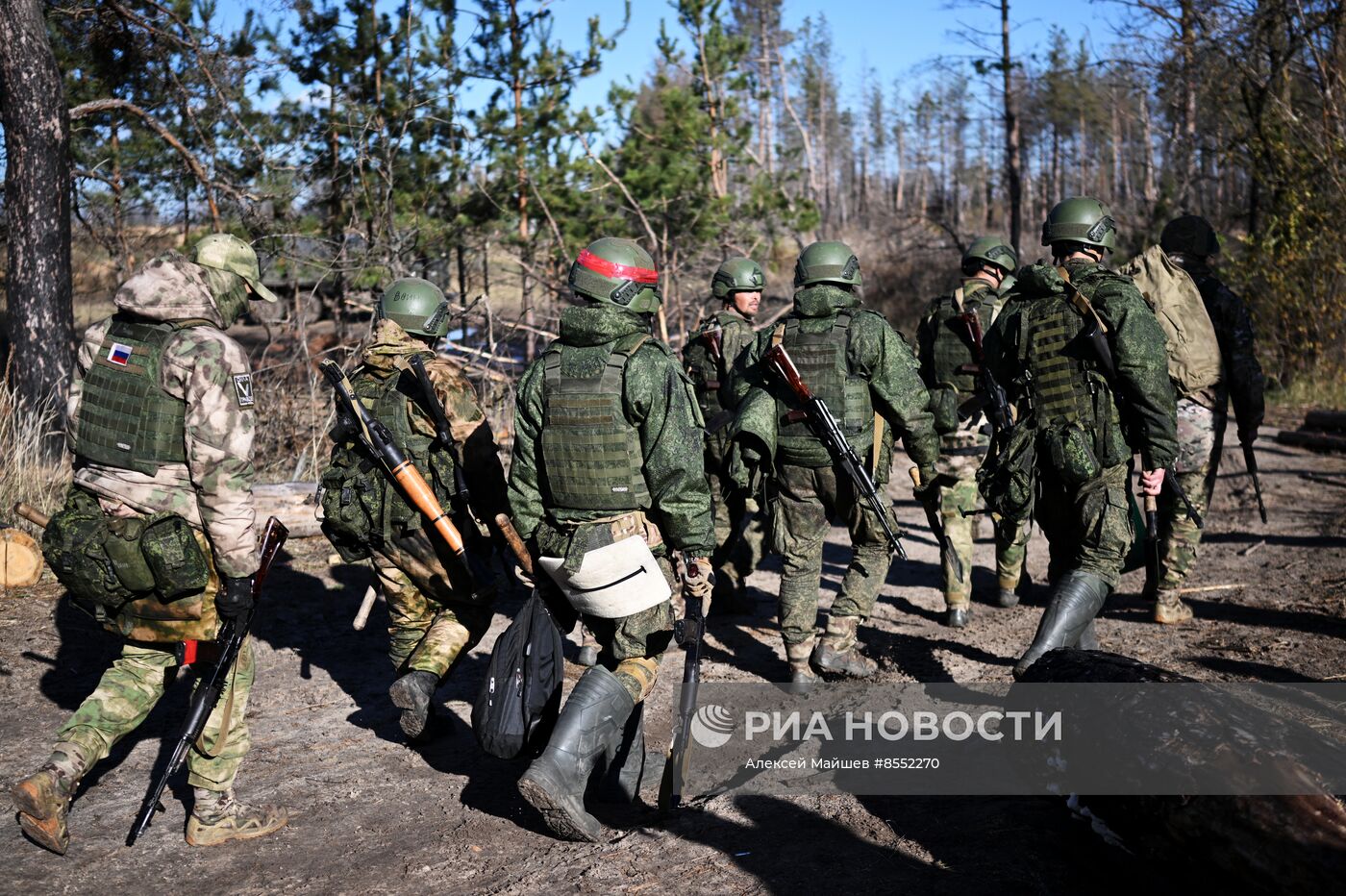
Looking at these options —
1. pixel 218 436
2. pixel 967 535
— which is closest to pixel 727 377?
pixel 967 535

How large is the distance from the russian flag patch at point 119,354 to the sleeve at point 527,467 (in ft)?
4.75

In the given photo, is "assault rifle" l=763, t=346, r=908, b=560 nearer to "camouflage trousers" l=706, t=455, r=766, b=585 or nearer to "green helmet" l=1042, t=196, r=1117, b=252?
"camouflage trousers" l=706, t=455, r=766, b=585

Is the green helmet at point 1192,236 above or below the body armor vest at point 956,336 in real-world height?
above

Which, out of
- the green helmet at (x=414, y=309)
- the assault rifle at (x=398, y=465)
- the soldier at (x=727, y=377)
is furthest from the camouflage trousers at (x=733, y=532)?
the green helmet at (x=414, y=309)

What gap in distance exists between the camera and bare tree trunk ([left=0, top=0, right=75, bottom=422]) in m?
8.53

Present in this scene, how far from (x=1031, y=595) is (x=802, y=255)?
10.6 ft

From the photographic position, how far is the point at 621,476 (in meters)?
4.06

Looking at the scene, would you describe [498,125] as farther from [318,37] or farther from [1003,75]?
[1003,75]

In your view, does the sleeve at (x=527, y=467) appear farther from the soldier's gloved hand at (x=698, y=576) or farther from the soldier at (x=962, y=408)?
the soldier at (x=962, y=408)

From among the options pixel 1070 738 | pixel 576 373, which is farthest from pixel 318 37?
pixel 1070 738

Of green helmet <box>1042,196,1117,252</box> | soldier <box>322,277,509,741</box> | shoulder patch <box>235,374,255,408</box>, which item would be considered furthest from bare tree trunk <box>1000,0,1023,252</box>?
shoulder patch <box>235,374,255,408</box>

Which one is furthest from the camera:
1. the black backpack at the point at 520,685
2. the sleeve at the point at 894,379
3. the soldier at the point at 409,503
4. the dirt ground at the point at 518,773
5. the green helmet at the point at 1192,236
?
the green helmet at the point at 1192,236

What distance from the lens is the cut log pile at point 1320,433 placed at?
1114 cm

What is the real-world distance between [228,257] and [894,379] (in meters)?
3.12
